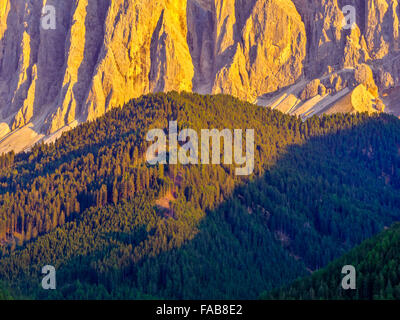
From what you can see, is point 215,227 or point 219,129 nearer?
point 215,227

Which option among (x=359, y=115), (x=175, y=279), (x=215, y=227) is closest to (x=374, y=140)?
(x=359, y=115)

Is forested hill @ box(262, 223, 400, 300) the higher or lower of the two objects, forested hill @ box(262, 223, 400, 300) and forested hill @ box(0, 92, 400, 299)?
the lower

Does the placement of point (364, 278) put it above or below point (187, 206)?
below

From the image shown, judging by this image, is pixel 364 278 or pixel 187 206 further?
pixel 187 206
